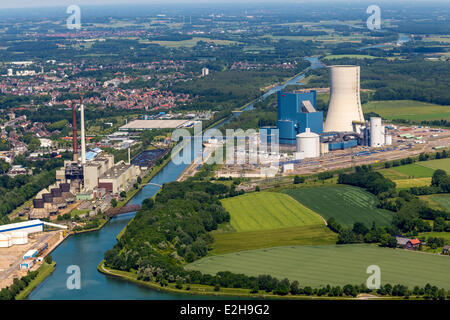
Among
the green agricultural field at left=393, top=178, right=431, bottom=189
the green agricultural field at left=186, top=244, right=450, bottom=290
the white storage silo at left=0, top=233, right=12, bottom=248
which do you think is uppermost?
the green agricultural field at left=186, top=244, right=450, bottom=290

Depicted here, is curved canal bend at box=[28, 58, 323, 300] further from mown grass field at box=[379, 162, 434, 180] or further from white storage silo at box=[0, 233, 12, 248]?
mown grass field at box=[379, 162, 434, 180]

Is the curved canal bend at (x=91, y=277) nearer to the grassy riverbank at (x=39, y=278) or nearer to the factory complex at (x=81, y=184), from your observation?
the grassy riverbank at (x=39, y=278)

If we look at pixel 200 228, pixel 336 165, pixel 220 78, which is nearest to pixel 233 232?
pixel 200 228

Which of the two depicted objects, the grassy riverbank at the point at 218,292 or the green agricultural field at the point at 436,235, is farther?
the green agricultural field at the point at 436,235

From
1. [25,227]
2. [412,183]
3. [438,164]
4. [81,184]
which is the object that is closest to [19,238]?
[25,227]

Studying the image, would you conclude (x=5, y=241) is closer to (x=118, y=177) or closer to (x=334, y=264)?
(x=118, y=177)

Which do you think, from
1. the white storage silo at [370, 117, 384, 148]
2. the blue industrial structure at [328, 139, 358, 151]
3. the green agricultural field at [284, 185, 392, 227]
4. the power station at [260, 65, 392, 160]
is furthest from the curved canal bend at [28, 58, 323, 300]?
the white storage silo at [370, 117, 384, 148]

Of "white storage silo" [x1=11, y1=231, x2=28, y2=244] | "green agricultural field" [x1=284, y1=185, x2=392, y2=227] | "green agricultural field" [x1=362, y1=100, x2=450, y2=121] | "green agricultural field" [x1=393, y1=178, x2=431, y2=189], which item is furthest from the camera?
"green agricultural field" [x1=362, y1=100, x2=450, y2=121]

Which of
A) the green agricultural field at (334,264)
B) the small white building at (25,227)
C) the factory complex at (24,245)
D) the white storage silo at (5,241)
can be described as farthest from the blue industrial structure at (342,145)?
the white storage silo at (5,241)
